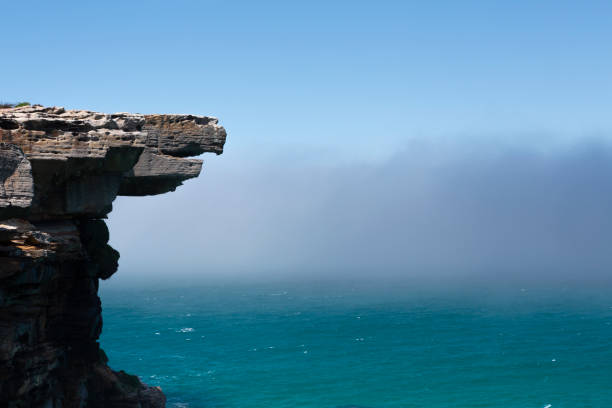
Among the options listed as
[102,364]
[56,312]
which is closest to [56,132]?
[56,312]

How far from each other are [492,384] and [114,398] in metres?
34.9

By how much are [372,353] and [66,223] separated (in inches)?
1920

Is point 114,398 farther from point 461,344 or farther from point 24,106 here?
point 461,344

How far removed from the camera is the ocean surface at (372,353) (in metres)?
50.2

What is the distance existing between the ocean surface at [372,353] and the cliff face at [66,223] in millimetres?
Result: 17224

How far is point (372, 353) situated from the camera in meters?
70.1

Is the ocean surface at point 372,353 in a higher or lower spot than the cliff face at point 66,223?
lower

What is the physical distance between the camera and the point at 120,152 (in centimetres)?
2780

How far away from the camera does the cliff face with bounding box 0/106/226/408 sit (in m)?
25.0

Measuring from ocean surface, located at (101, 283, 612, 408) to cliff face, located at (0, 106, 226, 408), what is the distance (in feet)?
56.5

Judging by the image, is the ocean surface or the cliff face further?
the ocean surface

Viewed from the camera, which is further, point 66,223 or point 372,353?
point 372,353

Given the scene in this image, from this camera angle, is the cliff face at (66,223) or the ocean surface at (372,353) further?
the ocean surface at (372,353)

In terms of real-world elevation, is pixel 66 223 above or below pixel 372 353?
above
